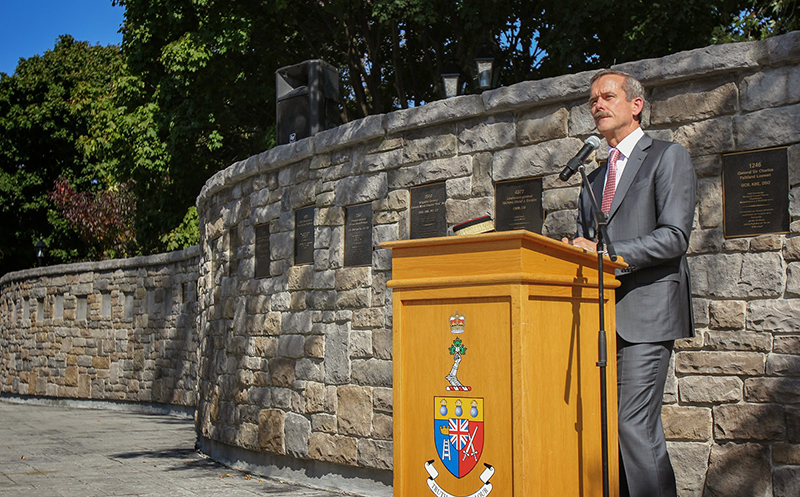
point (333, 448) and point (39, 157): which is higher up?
point (39, 157)

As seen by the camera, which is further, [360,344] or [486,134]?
[360,344]

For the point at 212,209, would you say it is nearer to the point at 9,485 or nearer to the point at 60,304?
the point at 9,485

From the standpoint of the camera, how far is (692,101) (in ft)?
16.7

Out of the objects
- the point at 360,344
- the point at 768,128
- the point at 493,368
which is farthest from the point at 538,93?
the point at 493,368

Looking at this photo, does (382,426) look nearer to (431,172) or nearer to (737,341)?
(431,172)

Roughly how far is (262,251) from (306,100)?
1.57m

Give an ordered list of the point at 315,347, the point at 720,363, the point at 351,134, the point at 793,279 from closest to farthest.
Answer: the point at 793,279 < the point at 720,363 < the point at 351,134 < the point at 315,347

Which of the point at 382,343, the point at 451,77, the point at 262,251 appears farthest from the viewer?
the point at 451,77

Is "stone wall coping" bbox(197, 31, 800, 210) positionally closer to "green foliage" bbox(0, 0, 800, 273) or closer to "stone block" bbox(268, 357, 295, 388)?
"stone block" bbox(268, 357, 295, 388)

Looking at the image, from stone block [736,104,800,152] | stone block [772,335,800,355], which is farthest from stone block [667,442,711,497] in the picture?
stone block [736,104,800,152]

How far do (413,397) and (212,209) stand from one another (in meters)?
7.20

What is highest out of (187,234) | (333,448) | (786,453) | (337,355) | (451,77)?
(451,77)

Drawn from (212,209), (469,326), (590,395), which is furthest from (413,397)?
(212,209)

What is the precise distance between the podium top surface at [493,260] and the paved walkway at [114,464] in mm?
3990
